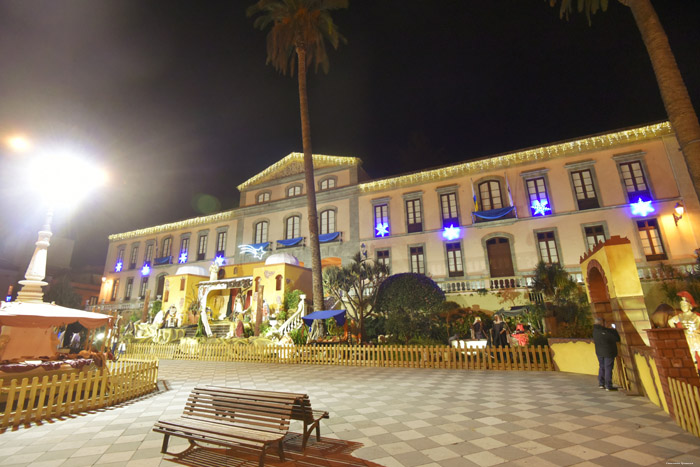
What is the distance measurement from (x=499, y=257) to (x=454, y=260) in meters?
2.83

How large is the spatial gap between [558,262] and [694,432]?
17.1 metres

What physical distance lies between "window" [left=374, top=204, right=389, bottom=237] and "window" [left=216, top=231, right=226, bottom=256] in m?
15.1

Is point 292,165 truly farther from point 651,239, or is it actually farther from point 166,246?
point 651,239

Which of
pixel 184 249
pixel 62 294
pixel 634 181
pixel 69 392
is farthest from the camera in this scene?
pixel 184 249

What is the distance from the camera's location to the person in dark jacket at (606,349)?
23.1 ft

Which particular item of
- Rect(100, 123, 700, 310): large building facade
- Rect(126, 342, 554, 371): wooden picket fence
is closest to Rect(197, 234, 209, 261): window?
Rect(100, 123, 700, 310): large building facade

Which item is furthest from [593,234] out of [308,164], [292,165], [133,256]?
[133,256]

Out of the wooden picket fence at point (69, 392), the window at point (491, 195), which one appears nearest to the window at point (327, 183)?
the window at point (491, 195)

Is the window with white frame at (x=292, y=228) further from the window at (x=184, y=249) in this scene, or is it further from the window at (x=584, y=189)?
the window at (x=584, y=189)

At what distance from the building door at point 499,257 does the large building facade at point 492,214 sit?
2.6 inches

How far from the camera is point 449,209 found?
2352cm

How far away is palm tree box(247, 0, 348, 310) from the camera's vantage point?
17281 millimetres

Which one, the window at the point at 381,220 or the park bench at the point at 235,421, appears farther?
the window at the point at 381,220

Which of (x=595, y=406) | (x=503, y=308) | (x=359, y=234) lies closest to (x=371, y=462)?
(x=595, y=406)
